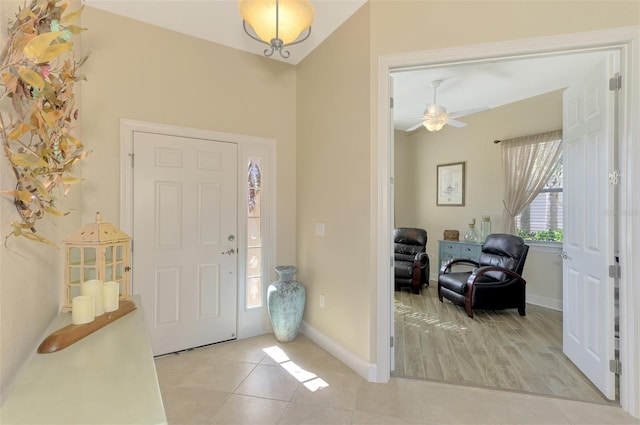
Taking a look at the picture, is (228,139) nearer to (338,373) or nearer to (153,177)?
(153,177)

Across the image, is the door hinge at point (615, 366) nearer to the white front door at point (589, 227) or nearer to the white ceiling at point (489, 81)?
the white front door at point (589, 227)

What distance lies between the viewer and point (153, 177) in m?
2.64

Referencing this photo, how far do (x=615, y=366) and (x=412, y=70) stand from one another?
2.49 meters

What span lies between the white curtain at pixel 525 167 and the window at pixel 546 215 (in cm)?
10

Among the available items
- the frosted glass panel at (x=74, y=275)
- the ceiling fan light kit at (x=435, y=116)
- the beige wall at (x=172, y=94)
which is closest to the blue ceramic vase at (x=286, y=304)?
the beige wall at (x=172, y=94)

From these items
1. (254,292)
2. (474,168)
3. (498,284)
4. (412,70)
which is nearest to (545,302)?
(498,284)

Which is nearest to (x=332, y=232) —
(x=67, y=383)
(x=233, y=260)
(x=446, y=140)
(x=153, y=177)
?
(x=233, y=260)

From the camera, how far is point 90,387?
805mm

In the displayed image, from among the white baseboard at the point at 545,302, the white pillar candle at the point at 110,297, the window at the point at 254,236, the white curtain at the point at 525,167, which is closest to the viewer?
the white pillar candle at the point at 110,297

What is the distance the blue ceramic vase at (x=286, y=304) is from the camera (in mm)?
2889

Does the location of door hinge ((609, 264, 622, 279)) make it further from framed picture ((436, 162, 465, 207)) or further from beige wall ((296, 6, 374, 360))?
framed picture ((436, 162, 465, 207))

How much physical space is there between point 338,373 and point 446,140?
4538 mm

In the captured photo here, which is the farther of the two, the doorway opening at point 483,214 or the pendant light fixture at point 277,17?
the doorway opening at point 483,214

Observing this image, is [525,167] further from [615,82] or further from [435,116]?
[615,82]
